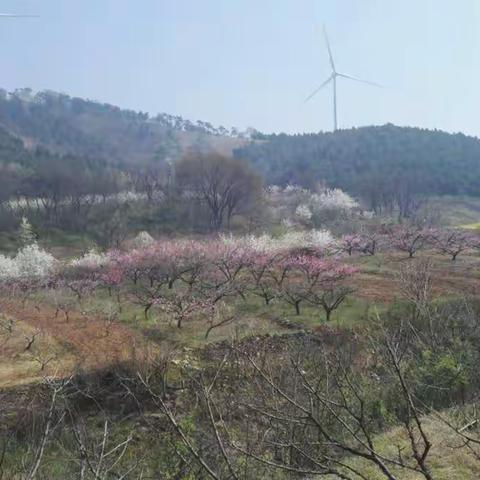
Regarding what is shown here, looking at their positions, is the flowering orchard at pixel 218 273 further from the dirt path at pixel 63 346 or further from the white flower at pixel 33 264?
the dirt path at pixel 63 346

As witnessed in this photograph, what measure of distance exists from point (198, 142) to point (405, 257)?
5877 inches

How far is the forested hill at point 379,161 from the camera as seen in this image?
96188mm

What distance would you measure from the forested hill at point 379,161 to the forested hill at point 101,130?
1554 inches

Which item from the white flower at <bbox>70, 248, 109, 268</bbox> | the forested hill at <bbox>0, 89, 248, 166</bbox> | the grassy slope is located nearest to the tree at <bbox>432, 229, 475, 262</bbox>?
the white flower at <bbox>70, 248, 109, 268</bbox>

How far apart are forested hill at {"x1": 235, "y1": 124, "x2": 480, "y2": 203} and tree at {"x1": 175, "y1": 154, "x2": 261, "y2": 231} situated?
24.4m

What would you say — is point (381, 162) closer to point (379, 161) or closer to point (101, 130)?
point (379, 161)

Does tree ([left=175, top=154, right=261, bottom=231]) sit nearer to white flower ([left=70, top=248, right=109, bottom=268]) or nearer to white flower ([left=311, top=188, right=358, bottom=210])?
white flower ([left=311, top=188, right=358, bottom=210])

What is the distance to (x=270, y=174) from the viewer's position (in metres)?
117

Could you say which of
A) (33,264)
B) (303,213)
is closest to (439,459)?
(33,264)

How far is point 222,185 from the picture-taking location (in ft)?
231

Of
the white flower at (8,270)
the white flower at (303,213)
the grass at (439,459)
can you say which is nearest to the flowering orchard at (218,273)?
the white flower at (8,270)

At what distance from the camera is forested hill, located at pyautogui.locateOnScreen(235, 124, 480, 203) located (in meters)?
96.2

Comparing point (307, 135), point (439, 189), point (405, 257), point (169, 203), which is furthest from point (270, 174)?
point (405, 257)

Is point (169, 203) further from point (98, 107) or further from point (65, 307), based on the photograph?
point (98, 107)
